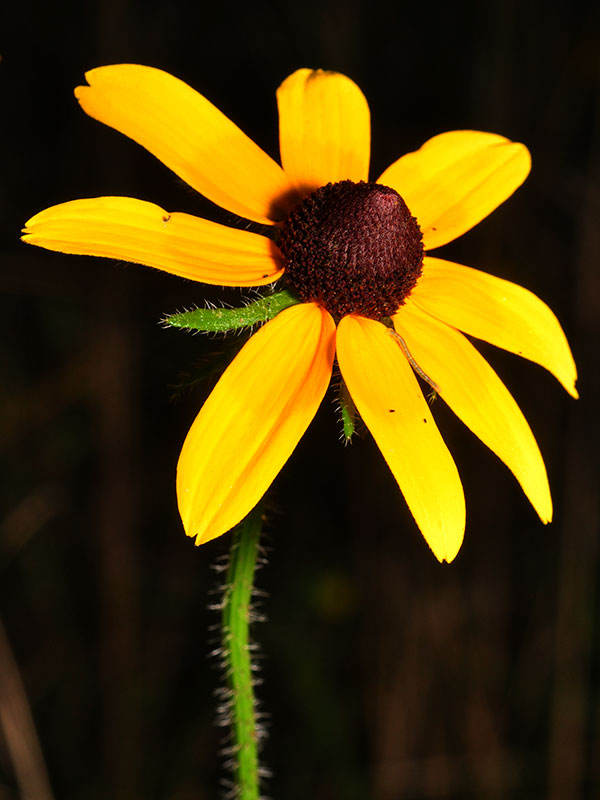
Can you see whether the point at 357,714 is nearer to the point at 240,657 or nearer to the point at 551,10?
the point at 240,657

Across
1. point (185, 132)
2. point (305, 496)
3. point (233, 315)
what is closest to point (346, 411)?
point (233, 315)

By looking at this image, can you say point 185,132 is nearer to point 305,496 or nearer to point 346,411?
point 346,411

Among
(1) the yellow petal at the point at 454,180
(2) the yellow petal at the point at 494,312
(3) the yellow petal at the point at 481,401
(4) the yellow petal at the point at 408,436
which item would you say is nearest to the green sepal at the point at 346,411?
(4) the yellow petal at the point at 408,436

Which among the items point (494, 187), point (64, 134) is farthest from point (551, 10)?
point (494, 187)

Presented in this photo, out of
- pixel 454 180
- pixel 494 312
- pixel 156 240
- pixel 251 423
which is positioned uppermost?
pixel 454 180

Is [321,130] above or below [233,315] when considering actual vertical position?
above

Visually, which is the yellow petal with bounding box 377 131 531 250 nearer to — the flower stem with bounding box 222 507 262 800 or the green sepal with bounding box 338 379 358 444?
the green sepal with bounding box 338 379 358 444

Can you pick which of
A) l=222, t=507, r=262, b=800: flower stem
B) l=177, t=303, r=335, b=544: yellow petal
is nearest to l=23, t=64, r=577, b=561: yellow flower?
l=177, t=303, r=335, b=544: yellow petal
